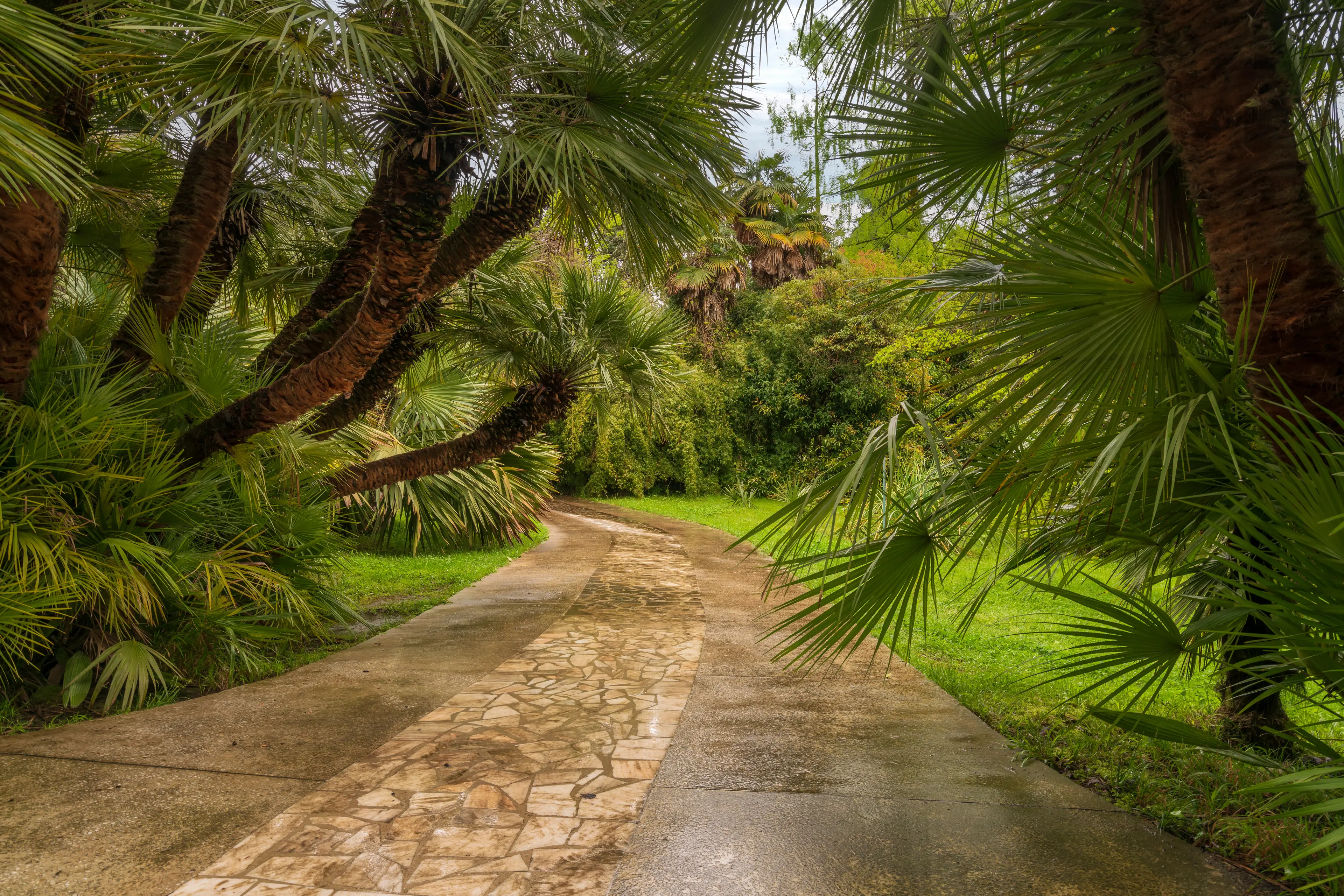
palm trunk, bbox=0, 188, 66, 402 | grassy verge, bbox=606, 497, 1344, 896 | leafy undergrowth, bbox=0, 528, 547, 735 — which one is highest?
palm trunk, bbox=0, 188, 66, 402

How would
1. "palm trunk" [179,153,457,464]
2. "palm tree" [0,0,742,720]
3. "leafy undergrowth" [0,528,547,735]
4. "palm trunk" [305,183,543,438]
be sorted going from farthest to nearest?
"palm trunk" [305,183,543,438], "leafy undergrowth" [0,528,547,735], "palm trunk" [179,153,457,464], "palm tree" [0,0,742,720]

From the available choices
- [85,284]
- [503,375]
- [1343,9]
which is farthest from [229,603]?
[1343,9]

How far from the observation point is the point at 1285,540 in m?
1.78

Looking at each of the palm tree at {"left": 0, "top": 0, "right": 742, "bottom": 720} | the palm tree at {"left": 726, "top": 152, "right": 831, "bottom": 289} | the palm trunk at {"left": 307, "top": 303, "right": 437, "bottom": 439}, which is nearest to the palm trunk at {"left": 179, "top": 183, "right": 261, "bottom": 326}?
the palm tree at {"left": 0, "top": 0, "right": 742, "bottom": 720}

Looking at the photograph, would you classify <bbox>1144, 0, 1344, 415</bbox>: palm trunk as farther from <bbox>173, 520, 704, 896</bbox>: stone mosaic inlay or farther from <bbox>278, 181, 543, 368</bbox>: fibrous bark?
<bbox>278, 181, 543, 368</bbox>: fibrous bark

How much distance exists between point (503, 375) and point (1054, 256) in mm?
5071

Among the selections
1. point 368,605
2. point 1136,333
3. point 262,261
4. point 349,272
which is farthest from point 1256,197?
point 368,605

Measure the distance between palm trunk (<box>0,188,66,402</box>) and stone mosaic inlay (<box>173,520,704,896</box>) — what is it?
8.89 ft

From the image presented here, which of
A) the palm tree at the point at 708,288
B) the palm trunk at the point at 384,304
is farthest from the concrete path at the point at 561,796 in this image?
the palm tree at the point at 708,288

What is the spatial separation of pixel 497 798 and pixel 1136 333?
9.17 feet

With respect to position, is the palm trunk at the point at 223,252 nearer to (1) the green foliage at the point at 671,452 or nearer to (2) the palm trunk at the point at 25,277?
(2) the palm trunk at the point at 25,277

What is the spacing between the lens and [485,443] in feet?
20.1

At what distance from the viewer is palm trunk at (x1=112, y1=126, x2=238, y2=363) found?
15.2 feet

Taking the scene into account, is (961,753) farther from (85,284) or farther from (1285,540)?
(85,284)
